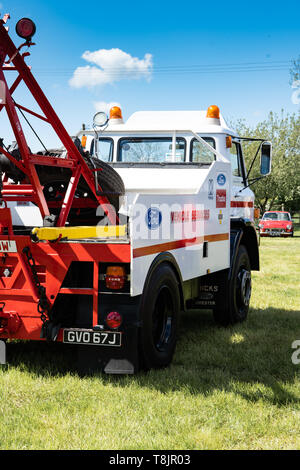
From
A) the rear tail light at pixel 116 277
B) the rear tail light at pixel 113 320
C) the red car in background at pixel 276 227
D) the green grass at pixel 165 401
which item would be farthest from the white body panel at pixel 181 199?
the red car in background at pixel 276 227

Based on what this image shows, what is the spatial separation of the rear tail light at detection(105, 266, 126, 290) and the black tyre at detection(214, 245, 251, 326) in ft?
9.37

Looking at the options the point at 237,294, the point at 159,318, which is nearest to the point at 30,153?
the point at 159,318

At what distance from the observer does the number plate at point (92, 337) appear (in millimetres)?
4660

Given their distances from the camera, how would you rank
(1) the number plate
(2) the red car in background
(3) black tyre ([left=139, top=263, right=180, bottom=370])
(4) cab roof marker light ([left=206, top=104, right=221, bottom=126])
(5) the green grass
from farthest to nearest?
(2) the red car in background
(4) cab roof marker light ([left=206, top=104, right=221, bottom=126])
(3) black tyre ([left=139, top=263, right=180, bottom=370])
(1) the number plate
(5) the green grass

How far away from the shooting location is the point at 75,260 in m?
4.80

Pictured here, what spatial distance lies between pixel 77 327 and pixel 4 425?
1115 millimetres

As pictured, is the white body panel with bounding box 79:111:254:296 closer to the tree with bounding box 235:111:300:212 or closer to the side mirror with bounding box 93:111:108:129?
the side mirror with bounding box 93:111:108:129

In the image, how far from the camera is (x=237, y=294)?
25.6 ft

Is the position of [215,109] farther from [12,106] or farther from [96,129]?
[12,106]

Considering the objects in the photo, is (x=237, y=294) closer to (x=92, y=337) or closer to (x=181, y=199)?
(x=181, y=199)

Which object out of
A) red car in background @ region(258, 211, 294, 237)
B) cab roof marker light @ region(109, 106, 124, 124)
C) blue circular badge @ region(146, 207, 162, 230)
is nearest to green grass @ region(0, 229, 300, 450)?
blue circular badge @ region(146, 207, 162, 230)

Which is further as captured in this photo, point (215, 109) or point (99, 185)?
point (215, 109)

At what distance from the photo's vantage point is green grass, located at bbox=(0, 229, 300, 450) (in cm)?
381
